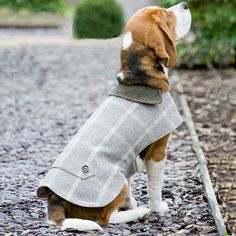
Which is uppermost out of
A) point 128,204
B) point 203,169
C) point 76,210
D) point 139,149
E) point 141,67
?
point 141,67

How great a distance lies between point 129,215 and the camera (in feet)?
15.5

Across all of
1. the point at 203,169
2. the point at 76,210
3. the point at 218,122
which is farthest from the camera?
the point at 218,122

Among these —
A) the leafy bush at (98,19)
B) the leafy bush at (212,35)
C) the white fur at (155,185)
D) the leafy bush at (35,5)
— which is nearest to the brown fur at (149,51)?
the white fur at (155,185)

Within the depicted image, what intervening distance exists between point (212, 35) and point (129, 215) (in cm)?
742

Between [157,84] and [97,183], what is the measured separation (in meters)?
0.75

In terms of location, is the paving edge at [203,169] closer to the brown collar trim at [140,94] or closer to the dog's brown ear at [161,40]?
the brown collar trim at [140,94]

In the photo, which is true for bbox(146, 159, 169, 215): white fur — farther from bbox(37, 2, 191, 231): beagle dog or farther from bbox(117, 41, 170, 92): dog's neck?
bbox(117, 41, 170, 92): dog's neck

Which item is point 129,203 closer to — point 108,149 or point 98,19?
point 108,149

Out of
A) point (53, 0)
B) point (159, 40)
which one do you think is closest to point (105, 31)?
point (53, 0)

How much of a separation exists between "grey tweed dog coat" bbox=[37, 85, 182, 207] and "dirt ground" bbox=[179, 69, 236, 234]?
32.0 inches

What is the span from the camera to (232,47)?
11.4 meters

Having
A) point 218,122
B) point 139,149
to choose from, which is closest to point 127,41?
point 139,149

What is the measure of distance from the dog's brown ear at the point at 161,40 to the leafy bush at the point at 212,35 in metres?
6.64

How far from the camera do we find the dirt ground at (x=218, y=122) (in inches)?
231
